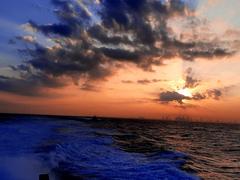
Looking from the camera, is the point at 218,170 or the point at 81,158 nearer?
the point at 81,158

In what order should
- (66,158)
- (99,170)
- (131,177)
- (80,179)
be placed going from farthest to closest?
(66,158), (99,170), (131,177), (80,179)

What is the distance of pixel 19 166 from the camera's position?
44.9ft

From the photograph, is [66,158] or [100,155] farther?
[100,155]

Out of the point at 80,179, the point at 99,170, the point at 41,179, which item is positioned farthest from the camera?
the point at 99,170

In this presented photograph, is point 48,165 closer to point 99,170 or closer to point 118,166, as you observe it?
point 99,170

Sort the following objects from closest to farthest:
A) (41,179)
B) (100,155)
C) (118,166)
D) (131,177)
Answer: (41,179) → (131,177) → (118,166) → (100,155)

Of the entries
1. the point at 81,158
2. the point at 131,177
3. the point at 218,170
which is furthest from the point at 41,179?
the point at 218,170

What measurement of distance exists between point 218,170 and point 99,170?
9.54 metres

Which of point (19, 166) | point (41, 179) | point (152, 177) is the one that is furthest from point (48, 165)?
point (41, 179)

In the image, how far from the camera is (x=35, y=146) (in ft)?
68.0

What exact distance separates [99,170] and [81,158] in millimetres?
3627

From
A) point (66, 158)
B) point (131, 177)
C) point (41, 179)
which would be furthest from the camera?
point (66, 158)

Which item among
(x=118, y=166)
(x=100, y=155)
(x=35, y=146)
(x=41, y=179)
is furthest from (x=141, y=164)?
(x=41, y=179)

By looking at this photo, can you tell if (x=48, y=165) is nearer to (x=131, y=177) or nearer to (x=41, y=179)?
(x=131, y=177)
